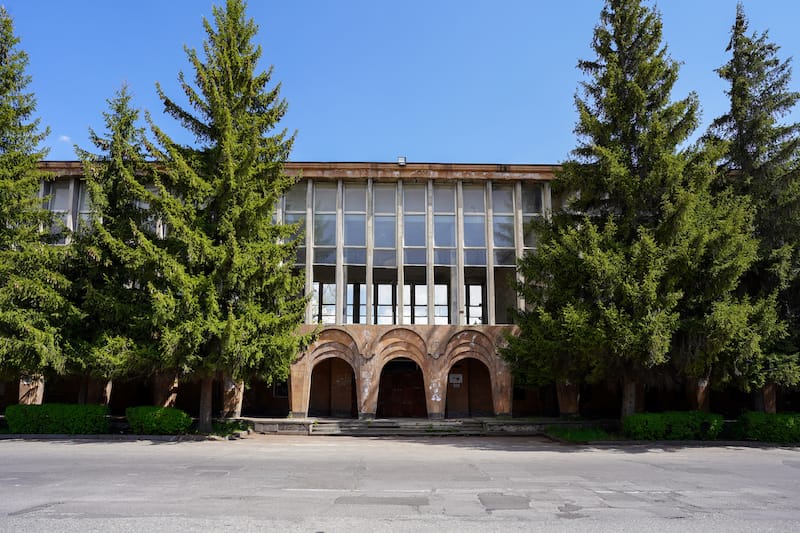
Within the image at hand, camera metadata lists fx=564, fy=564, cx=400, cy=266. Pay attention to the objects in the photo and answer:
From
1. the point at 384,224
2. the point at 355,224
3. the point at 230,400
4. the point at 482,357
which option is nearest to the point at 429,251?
the point at 384,224

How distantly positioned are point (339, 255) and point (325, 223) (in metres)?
1.69

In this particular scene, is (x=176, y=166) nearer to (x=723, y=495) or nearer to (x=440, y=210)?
(x=440, y=210)

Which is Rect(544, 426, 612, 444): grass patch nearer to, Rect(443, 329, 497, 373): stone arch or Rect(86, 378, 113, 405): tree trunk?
Rect(443, 329, 497, 373): stone arch

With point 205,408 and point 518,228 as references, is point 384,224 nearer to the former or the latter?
point 518,228

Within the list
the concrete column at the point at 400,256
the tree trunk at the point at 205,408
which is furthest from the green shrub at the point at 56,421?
the concrete column at the point at 400,256

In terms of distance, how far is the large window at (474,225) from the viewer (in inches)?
1007

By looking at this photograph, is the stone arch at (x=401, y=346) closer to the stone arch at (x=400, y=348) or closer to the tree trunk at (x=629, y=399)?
the stone arch at (x=400, y=348)

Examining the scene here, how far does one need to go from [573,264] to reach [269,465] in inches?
435

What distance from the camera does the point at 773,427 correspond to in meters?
18.2

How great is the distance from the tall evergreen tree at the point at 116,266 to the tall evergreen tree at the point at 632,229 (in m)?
12.5

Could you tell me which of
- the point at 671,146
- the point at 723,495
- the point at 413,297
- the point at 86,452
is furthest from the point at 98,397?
the point at 671,146

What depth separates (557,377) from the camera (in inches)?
744

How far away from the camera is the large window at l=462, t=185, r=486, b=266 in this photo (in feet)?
83.9

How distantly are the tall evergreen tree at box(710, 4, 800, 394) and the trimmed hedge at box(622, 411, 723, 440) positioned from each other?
202 centimetres
